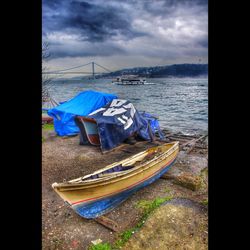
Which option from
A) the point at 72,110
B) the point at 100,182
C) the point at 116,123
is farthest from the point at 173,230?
the point at 72,110

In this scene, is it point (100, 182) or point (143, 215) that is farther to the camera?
point (143, 215)

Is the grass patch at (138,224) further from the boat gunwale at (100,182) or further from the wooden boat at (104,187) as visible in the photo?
the boat gunwale at (100,182)

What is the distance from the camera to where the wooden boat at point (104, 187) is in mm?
7293

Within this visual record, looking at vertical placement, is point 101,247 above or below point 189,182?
below

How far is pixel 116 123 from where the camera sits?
14516 millimetres

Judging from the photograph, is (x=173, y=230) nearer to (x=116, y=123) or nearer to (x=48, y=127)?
(x=116, y=123)

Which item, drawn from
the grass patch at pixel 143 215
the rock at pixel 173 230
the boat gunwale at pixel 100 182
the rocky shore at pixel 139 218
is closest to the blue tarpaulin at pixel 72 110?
the rocky shore at pixel 139 218

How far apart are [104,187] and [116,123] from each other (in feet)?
22.7
